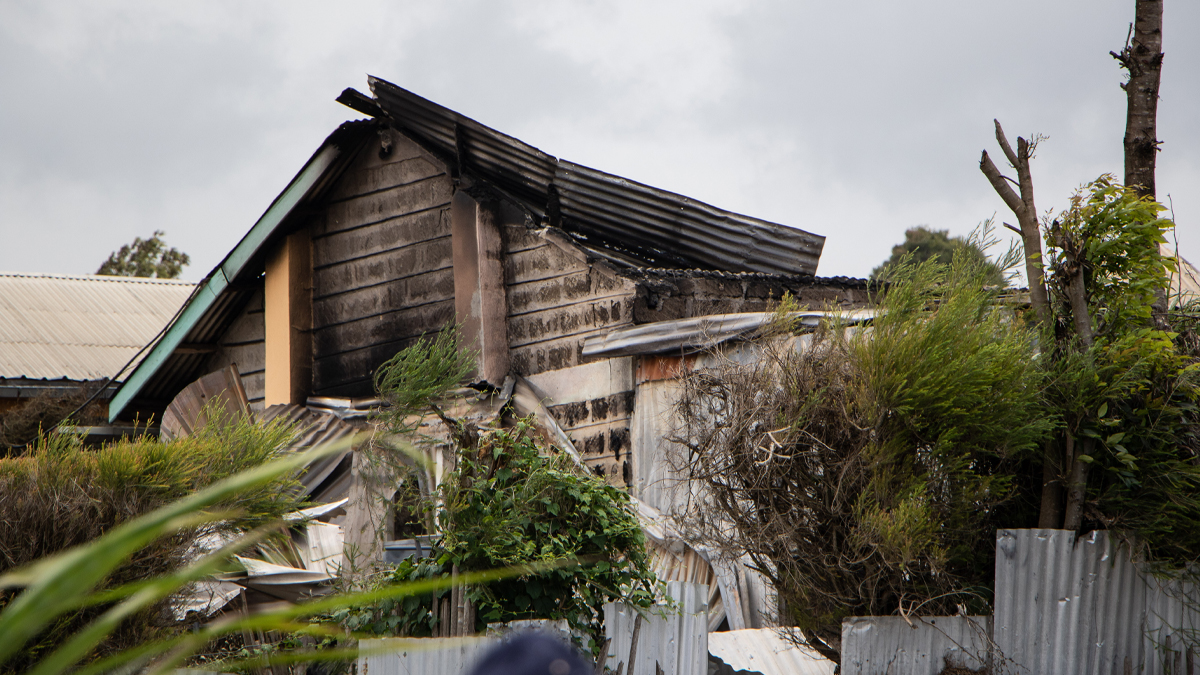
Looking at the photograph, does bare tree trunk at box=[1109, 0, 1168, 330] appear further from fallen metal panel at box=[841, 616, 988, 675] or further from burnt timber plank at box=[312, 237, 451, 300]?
burnt timber plank at box=[312, 237, 451, 300]

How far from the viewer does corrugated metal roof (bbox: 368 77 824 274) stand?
30.3ft

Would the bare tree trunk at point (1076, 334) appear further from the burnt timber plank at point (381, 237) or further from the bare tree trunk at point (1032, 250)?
the burnt timber plank at point (381, 237)

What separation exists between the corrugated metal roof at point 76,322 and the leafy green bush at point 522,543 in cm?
1247

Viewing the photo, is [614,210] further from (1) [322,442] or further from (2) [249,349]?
(2) [249,349]

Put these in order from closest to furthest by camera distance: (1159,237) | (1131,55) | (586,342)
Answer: (1159,237) < (1131,55) < (586,342)

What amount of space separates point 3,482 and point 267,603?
2930 millimetres

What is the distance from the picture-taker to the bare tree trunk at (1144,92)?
6.30 meters

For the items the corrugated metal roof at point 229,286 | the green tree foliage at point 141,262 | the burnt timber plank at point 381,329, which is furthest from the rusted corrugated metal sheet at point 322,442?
the green tree foliage at point 141,262

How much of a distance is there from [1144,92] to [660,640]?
4.66m

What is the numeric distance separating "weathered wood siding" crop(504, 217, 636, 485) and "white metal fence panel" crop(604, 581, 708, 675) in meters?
2.91

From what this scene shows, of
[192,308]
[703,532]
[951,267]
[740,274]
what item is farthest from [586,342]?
[192,308]

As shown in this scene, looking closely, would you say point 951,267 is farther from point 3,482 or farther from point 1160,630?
point 3,482

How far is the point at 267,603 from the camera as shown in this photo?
26.9 ft

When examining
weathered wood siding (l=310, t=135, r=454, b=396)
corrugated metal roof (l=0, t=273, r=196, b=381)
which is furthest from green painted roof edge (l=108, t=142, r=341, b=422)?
corrugated metal roof (l=0, t=273, r=196, b=381)
